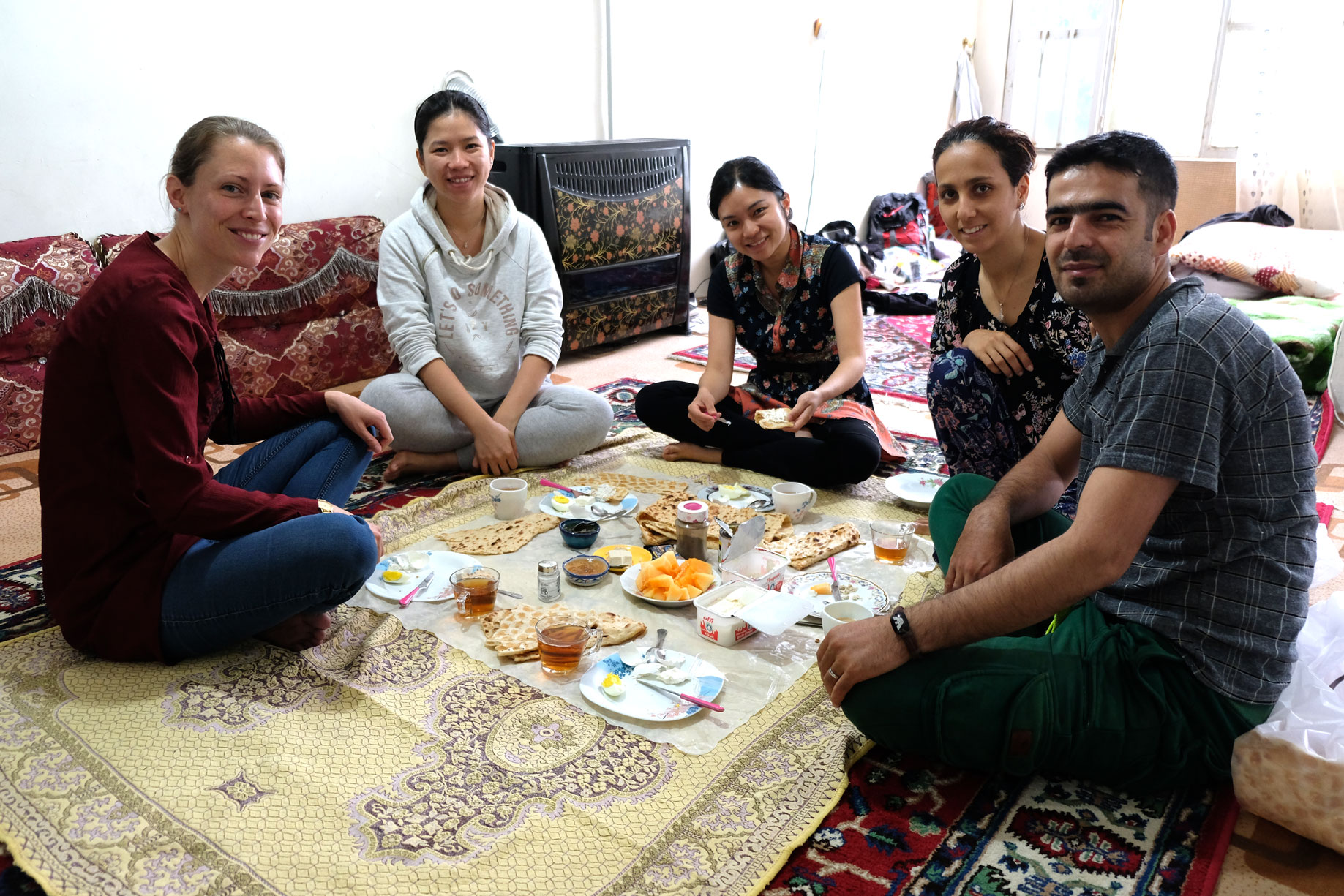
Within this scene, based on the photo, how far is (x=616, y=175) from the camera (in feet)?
14.1

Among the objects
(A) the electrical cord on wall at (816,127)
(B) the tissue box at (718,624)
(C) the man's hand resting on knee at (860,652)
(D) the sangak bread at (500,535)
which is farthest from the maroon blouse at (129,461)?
(A) the electrical cord on wall at (816,127)

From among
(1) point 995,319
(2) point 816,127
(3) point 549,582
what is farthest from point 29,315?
(2) point 816,127

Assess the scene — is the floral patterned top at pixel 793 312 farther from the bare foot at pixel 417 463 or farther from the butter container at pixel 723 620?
the butter container at pixel 723 620

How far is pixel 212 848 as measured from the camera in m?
1.29

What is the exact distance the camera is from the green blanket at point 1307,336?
12.1ft

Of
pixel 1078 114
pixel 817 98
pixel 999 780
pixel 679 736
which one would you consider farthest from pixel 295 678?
pixel 1078 114

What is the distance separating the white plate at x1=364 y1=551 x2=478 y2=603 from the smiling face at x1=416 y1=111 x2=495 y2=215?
3.67 feet

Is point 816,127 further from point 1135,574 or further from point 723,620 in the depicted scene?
point 1135,574

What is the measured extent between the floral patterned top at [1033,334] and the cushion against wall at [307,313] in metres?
2.31

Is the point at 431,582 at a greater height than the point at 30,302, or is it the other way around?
the point at 30,302

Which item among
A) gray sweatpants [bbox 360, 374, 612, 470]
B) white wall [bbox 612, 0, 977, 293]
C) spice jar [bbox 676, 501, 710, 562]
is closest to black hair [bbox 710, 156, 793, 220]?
gray sweatpants [bbox 360, 374, 612, 470]

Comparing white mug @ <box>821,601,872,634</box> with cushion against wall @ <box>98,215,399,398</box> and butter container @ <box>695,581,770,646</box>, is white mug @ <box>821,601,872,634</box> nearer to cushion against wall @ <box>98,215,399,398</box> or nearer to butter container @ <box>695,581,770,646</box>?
butter container @ <box>695,581,770,646</box>

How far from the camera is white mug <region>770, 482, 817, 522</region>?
244 cm

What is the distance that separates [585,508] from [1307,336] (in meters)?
3.09
